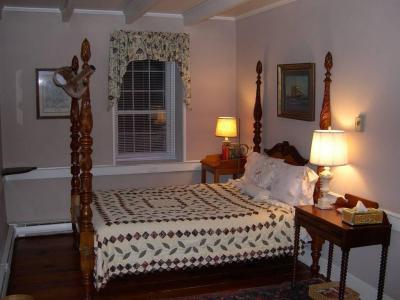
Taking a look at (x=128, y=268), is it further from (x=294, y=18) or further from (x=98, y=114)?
(x=294, y=18)

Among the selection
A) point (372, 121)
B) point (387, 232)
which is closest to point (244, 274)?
point (387, 232)

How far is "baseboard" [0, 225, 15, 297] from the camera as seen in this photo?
397 centimetres

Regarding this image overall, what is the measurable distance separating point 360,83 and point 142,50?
9.09 ft

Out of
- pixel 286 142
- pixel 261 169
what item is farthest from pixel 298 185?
pixel 286 142

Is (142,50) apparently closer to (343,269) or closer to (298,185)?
(298,185)

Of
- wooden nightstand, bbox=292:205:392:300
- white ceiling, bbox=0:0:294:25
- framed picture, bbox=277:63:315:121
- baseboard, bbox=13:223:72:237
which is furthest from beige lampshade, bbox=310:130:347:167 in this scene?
baseboard, bbox=13:223:72:237

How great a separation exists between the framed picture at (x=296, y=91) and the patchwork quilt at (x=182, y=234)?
967mm

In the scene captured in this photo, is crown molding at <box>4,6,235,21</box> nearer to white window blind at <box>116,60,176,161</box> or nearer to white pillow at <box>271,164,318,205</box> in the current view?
white window blind at <box>116,60,176,161</box>

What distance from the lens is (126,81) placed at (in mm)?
6094

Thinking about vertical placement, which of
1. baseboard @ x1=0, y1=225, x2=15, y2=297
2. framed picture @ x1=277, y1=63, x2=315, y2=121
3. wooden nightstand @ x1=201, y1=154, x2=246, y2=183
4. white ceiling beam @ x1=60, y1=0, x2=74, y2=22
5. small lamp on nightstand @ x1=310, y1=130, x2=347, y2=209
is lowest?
baseboard @ x1=0, y1=225, x2=15, y2=297

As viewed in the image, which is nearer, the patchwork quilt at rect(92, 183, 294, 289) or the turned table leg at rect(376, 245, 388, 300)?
the turned table leg at rect(376, 245, 388, 300)

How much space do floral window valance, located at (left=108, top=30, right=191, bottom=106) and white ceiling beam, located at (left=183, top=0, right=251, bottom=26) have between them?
25 cm

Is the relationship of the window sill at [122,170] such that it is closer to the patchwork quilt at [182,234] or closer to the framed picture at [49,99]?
the framed picture at [49,99]

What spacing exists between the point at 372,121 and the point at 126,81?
3269mm
